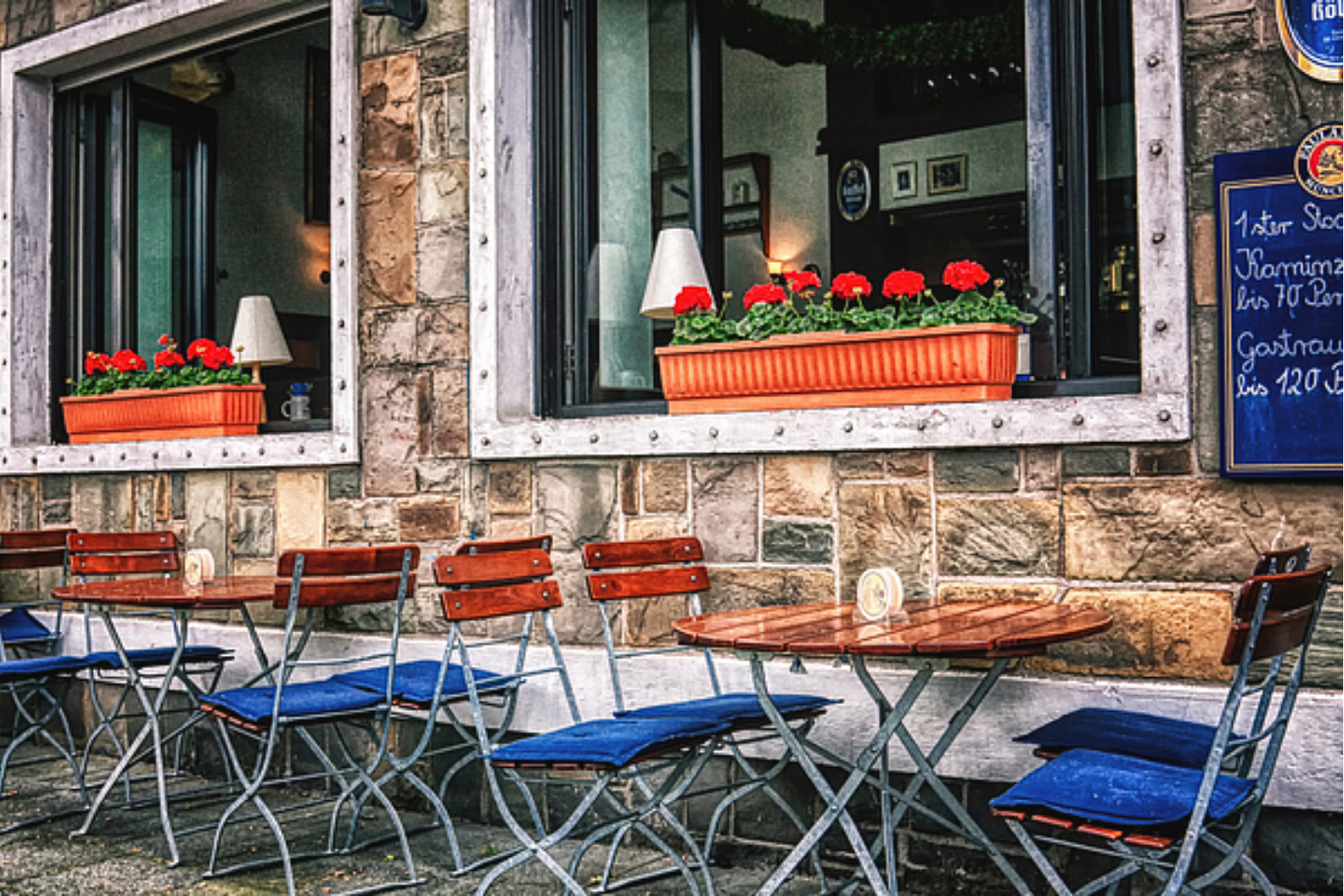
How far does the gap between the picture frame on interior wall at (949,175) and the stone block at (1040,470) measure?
1.65 metres

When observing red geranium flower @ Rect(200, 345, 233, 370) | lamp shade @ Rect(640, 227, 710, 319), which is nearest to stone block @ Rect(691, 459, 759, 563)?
lamp shade @ Rect(640, 227, 710, 319)

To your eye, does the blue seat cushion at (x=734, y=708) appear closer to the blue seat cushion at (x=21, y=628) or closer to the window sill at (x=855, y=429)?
the window sill at (x=855, y=429)

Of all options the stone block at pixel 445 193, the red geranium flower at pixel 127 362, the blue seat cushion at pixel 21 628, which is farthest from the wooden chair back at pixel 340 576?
the red geranium flower at pixel 127 362

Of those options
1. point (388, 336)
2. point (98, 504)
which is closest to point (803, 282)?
point (388, 336)

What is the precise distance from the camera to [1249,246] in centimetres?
350

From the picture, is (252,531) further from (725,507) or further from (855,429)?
(855,429)

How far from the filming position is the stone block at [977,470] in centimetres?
384

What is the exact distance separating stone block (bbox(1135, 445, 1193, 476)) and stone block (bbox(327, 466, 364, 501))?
288 cm

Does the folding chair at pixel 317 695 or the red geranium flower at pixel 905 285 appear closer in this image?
the folding chair at pixel 317 695

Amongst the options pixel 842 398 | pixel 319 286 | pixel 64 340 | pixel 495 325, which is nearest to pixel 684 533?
pixel 842 398

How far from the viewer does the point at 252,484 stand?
18.5 feet

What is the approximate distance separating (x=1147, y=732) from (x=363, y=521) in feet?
10.1

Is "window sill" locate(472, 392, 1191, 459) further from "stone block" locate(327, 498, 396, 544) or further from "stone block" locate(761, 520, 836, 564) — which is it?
"stone block" locate(327, 498, 396, 544)

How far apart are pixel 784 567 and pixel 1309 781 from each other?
154 cm
